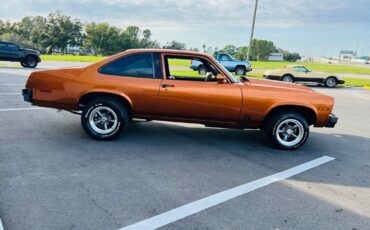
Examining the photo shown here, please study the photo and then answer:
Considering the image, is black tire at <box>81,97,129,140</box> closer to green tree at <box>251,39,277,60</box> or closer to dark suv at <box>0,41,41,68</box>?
dark suv at <box>0,41,41,68</box>

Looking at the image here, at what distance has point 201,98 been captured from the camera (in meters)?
5.67

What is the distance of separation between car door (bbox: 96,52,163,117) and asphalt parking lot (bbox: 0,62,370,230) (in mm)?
699

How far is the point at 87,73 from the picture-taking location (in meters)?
5.73

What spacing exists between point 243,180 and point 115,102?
2614mm

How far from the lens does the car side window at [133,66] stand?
5.78m

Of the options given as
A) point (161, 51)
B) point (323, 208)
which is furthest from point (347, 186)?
point (161, 51)

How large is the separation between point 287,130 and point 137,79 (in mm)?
2765

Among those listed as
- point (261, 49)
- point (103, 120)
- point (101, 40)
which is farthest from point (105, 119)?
point (261, 49)

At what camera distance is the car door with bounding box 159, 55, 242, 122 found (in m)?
5.67

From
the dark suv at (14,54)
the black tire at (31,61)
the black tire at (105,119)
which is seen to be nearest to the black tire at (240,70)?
the black tire at (31,61)

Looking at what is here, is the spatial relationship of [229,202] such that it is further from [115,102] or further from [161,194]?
[115,102]

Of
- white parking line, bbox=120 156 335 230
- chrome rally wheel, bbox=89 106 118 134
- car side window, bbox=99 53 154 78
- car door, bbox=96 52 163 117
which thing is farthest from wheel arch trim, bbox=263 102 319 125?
chrome rally wheel, bbox=89 106 118 134

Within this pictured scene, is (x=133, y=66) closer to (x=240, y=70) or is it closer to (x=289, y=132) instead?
(x=289, y=132)

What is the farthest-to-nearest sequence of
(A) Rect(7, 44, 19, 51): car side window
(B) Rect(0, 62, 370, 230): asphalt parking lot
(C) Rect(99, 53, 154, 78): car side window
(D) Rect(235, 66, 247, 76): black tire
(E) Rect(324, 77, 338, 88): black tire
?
(D) Rect(235, 66, 247, 76): black tire
(A) Rect(7, 44, 19, 51): car side window
(E) Rect(324, 77, 338, 88): black tire
(C) Rect(99, 53, 154, 78): car side window
(B) Rect(0, 62, 370, 230): asphalt parking lot
